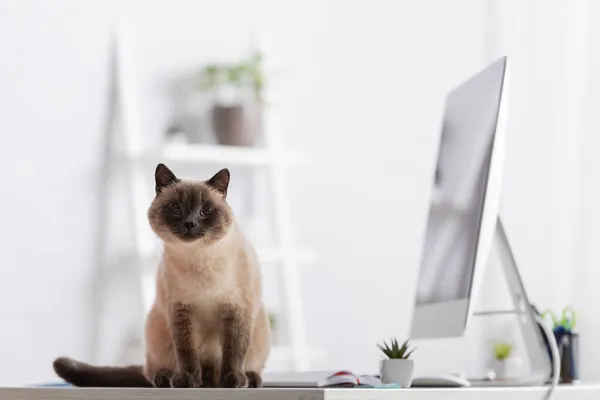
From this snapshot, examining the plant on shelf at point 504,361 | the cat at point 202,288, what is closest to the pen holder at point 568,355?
the plant on shelf at point 504,361

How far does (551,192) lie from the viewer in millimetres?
2742

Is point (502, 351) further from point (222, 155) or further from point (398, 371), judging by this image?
point (222, 155)

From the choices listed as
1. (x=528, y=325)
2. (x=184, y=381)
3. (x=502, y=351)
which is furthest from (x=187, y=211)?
(x=502, y=351)

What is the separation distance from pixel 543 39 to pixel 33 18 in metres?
1.59

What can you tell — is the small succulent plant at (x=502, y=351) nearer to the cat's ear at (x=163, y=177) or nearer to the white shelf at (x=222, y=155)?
the cat's ear at (x=163, y=177)

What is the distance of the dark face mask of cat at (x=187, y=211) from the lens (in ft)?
3.24

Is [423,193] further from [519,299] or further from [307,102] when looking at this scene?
[519,299]

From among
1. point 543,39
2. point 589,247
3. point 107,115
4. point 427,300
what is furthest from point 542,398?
point 107,115

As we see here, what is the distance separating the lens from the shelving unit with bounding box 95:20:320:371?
2.76m

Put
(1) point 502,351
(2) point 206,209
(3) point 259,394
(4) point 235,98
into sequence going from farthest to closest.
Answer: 1. (4) point 235,98
2. (1) point 502,351
3. (2) point 206,209
4. (3) point 259,394

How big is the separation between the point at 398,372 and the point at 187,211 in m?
0.37

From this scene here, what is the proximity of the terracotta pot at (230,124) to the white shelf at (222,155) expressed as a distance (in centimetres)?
3

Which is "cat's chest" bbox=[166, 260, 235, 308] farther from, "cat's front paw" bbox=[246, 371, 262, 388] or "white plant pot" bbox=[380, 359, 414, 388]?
"white plant pot" bbox=[380, 359, 414, 388]

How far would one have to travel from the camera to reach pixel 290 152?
3.08 meters
